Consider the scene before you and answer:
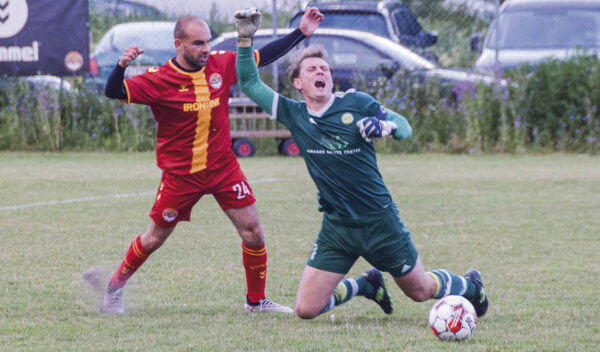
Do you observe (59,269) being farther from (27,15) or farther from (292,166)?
(27,15)

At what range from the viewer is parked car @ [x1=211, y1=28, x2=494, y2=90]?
14.4 meters

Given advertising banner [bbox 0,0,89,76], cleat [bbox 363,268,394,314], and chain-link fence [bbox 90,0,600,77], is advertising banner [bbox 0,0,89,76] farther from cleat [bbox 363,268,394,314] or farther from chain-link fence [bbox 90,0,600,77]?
cleat [bbox 363,268,394,314]

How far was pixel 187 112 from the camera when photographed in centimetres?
523

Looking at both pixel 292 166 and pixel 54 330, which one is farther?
pixel 292 166

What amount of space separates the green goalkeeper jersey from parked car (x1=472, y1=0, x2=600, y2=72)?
1048 cm

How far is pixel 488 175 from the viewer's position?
11.6m

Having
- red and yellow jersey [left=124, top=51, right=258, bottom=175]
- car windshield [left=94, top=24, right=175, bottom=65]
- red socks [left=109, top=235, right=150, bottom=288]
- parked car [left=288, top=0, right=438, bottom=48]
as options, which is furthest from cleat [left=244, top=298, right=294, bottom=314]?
parked car [left=288, top=0, right=438, bottom=48]

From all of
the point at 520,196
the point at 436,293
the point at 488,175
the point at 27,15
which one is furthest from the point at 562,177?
the point at 27,15

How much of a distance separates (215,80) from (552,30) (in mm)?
11175

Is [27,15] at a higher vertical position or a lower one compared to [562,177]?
higher

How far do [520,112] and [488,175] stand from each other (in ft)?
9.23

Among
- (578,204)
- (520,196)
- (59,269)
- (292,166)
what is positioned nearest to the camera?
(59,269)

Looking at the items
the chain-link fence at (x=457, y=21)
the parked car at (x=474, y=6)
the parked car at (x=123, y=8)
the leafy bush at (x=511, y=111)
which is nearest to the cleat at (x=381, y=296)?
the leafy bush at (x=511, y=111)

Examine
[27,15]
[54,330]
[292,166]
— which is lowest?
[292,166]
